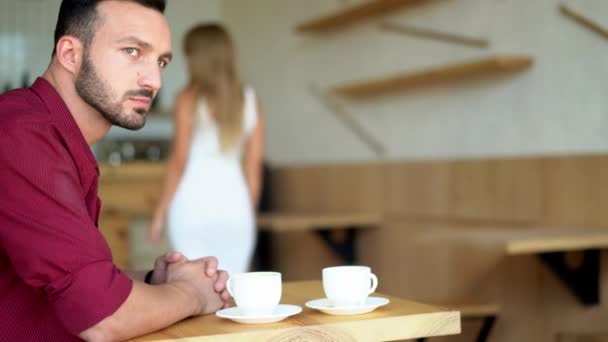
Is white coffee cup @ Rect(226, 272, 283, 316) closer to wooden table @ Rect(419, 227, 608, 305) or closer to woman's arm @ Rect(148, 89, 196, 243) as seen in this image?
wooden table @ Rect(419, 227, 608, 305)

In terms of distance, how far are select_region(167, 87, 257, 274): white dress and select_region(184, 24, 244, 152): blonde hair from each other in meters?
0.04

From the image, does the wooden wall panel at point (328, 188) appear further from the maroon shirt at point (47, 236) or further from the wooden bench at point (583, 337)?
the maroon shirt at point (47, 236)

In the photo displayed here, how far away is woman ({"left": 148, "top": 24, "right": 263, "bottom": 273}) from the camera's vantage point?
10.0 feet

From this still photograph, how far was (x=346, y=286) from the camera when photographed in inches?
44.5

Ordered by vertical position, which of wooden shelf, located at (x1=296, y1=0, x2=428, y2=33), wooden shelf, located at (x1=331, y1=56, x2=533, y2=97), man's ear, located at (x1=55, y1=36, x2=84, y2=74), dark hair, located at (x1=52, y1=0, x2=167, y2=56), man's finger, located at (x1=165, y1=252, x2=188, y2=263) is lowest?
man's finger, located at (x1=165, y1=252, x2=188, y2=263)

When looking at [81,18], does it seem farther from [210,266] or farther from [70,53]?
[210,266]

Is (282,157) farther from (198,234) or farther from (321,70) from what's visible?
(198,234)

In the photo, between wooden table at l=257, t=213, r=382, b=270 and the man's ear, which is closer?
the man's ear

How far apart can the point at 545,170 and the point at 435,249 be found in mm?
554

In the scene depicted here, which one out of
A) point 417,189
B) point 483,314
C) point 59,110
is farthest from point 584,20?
point 59,110

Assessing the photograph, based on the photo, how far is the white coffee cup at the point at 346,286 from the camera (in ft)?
3.70

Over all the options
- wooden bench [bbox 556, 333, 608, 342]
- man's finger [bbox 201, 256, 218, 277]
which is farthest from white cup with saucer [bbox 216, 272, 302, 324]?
wooden bench [bbox 556, 333, 608, 342]

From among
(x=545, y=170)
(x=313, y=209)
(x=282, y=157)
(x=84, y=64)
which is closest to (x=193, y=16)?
(x=282, y=157)

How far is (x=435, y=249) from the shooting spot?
3.33m
